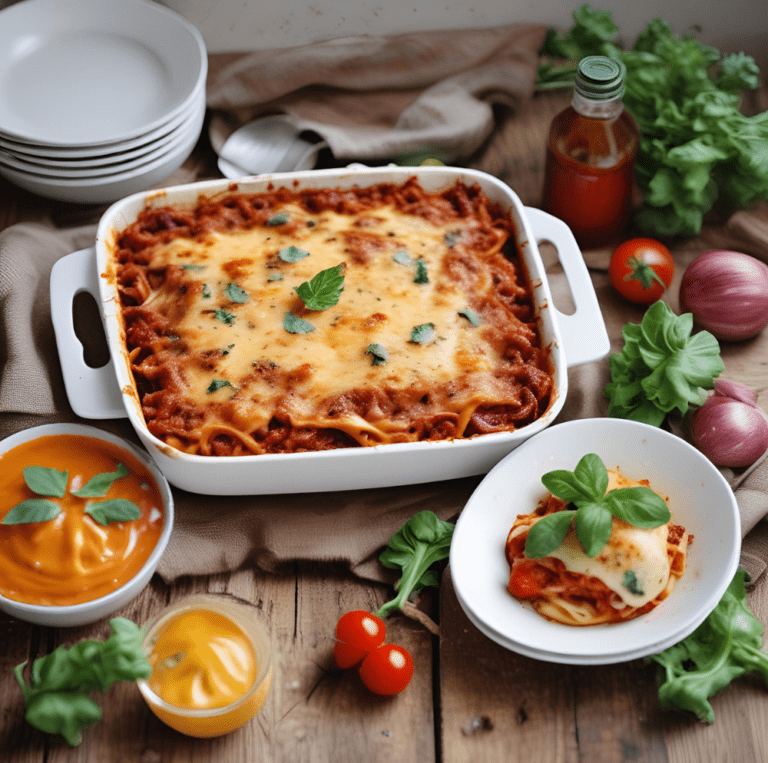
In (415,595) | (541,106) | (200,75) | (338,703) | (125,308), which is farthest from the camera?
(541,106)

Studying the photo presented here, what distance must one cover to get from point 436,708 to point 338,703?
0.23 meters

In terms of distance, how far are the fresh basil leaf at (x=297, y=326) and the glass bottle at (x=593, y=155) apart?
1.04m

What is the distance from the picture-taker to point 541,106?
363cm

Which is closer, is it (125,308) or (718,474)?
(718,474)

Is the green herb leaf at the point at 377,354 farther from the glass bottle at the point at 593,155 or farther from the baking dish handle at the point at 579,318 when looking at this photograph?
the glass bottle at the point at 593,155

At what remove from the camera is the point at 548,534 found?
2.20 metres

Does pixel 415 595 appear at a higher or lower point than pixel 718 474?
lower

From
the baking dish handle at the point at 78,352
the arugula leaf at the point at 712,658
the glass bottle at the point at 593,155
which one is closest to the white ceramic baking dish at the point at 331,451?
the baking dish handle at the point at 78,352

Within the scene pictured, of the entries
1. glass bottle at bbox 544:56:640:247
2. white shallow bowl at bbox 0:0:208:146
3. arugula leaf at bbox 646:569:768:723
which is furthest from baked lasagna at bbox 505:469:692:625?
white shallow bowl at bbox 0:0:208:146

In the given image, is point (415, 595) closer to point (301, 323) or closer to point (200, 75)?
point (301, 323)

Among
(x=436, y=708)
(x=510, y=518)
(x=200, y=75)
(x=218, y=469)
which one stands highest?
(x=200, y=75)

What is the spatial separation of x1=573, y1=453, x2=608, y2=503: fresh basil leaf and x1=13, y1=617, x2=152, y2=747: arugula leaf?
3.46 ft

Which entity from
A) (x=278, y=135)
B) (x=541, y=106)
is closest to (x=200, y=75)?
(x=278, y=135)

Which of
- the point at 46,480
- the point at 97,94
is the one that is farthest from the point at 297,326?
the point at 97,94
